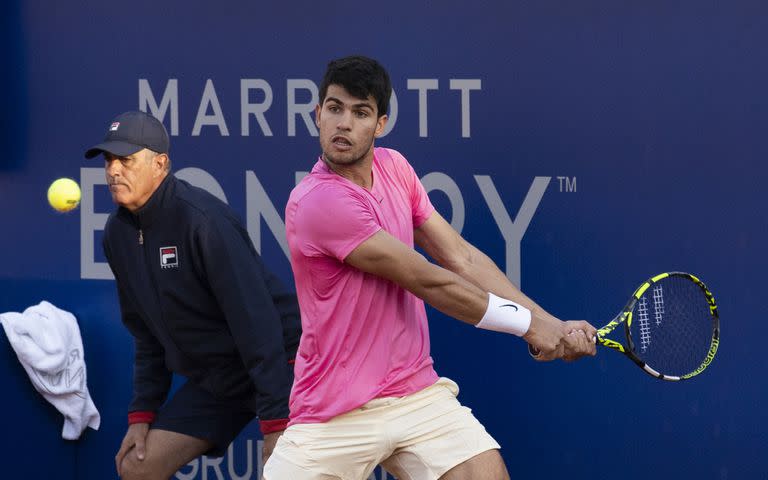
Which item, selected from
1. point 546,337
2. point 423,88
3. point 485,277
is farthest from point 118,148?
point 546,337

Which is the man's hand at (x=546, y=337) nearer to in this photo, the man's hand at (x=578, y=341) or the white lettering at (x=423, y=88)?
the man's hand at (x=578, y=341)

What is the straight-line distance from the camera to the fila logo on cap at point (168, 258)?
4.35 metres

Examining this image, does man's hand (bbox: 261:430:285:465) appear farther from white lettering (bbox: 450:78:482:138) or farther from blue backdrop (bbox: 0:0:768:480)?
white lettering (bbox: 450:78:482:138)

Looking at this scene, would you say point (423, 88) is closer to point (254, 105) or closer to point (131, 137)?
point (254, 105)

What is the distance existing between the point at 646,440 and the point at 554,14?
158 cm

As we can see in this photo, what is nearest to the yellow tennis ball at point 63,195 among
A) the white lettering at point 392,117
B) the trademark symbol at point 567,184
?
the white lettering at point 392,117

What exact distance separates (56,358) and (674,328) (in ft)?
7.37

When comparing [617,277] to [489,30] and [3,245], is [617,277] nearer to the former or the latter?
[489,30]

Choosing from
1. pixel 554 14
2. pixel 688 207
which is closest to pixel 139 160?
pixel 554 14

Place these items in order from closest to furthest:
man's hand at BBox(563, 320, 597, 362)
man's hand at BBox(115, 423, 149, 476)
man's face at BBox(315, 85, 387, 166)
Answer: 1. man's face at BBox(315, 85, 387, 166)
2. man's hand at BBox(563, 320, 597, 362)
3. man's hand at BBox(115, 423, 149, 476)

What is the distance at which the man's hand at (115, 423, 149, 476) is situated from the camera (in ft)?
14.9

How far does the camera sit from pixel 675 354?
4602mm

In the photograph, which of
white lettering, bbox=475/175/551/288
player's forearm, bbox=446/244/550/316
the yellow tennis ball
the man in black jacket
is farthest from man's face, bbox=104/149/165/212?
white lettering, bbox=475/175/551/288

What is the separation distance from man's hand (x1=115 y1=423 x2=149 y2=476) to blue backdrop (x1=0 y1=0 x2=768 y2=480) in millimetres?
923
